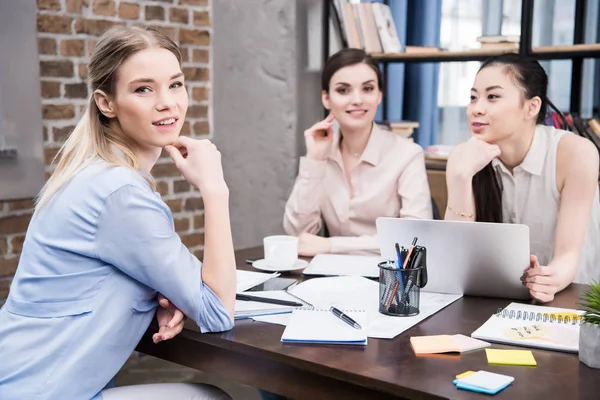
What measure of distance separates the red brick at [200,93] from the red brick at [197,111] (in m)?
0.04

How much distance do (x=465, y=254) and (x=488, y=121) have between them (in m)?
0.61

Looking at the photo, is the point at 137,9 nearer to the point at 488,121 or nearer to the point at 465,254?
the point at 488,121

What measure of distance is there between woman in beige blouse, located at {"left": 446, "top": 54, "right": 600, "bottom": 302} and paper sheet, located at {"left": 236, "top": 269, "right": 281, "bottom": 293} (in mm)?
575

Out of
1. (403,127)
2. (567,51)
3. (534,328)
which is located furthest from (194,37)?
(534,328)

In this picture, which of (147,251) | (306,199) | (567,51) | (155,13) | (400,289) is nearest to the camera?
(147,251)

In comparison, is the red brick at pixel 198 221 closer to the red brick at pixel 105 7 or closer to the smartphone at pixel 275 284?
the red brick at pixel 105 7

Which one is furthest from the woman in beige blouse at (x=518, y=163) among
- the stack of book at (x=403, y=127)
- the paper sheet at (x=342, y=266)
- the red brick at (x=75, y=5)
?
the red brick at (x=75, y=5)

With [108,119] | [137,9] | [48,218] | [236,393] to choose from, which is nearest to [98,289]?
[48,218]

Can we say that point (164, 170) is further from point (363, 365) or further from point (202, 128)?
point (363, 365)

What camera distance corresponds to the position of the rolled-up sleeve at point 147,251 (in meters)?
1.28

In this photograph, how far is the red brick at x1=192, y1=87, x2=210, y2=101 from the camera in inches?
131

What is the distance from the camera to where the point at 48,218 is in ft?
4.37

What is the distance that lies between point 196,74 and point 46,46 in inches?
29.5

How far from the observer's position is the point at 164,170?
322 centimetres
